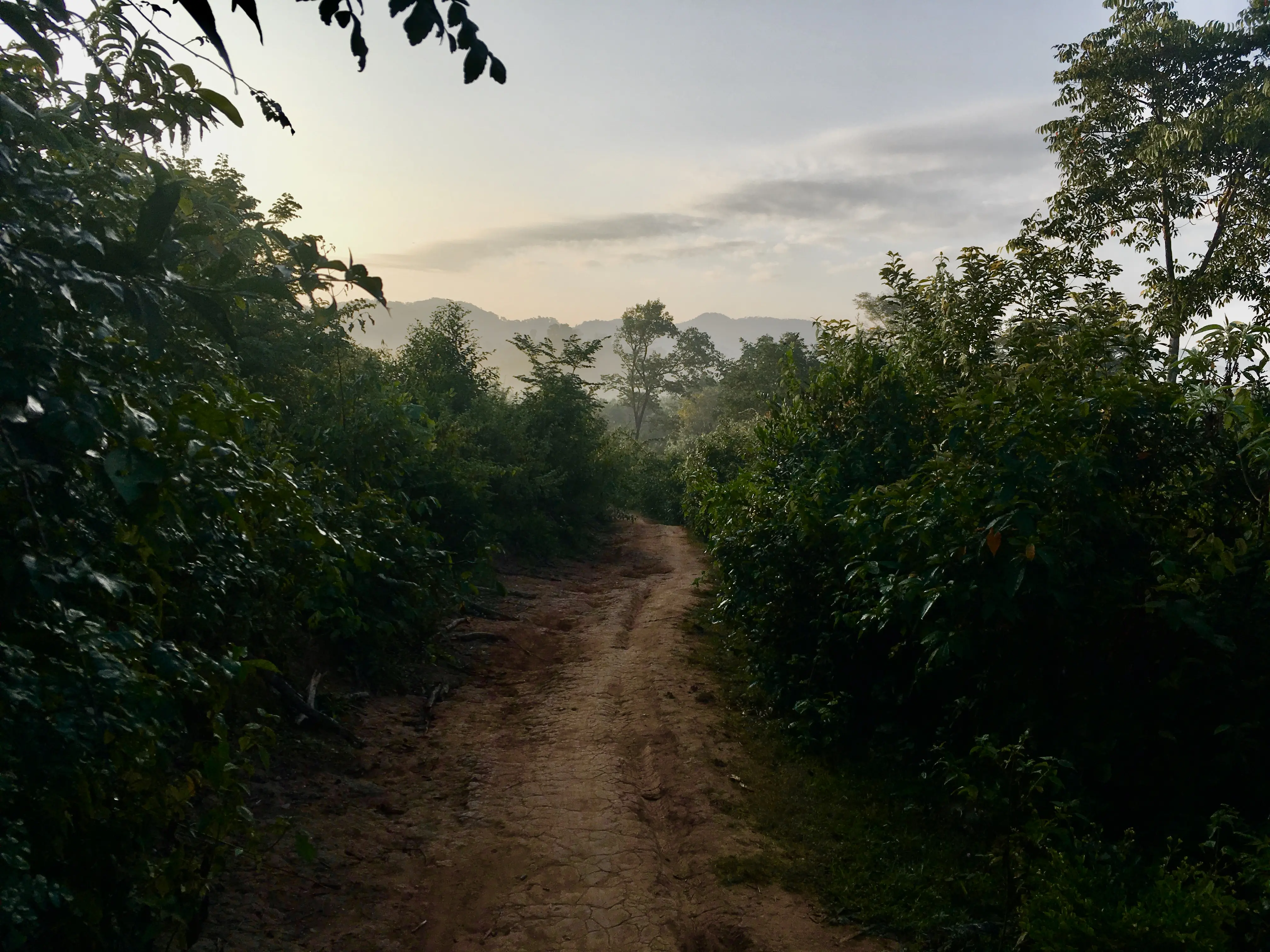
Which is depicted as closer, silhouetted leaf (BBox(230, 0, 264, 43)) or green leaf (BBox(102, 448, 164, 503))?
silhouetted leaf (BBox(230, 0, 264, 43))

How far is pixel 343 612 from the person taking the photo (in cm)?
595

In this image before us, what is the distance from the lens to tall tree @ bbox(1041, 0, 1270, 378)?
1662 cm

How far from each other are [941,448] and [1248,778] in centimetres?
301

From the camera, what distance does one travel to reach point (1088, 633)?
4688 millimetres

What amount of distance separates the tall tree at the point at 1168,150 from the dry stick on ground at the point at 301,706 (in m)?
16.3

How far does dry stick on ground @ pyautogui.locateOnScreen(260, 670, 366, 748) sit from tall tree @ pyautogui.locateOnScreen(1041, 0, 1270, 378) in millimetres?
16324

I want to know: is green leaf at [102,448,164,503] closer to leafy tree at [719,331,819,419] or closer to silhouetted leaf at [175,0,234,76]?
silhouetted leaf at [175,0,234,76]

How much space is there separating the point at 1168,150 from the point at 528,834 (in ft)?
61.5

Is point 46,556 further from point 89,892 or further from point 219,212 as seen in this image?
point 219,212

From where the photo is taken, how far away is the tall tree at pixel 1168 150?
655 inches

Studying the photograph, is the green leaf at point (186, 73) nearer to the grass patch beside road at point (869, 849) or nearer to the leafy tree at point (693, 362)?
the grass patch beside road at point (869, 849)

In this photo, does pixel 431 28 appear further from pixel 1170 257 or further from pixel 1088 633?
pixel 1170 257

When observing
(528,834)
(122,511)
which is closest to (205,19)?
(122,511)

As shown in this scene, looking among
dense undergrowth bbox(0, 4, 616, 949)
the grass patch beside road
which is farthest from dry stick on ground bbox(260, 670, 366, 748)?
the grass patch beside road
